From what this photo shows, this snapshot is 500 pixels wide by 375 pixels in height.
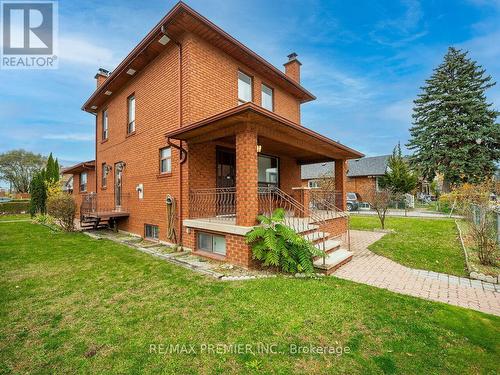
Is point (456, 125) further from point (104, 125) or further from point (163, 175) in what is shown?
point (104, 125)

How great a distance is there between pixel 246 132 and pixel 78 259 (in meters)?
5.78

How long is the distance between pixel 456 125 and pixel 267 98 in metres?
24.5

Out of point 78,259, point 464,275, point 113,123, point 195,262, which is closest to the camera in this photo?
point 464,275

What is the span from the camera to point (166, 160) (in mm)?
8555

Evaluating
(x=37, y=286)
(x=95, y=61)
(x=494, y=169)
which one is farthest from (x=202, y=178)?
(x=494, y=169)

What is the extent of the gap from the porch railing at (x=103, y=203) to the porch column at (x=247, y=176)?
7.04 m

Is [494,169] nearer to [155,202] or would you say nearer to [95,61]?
[155,202]

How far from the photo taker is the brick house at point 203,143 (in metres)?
5.96

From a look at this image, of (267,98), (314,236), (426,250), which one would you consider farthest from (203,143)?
(426,250)

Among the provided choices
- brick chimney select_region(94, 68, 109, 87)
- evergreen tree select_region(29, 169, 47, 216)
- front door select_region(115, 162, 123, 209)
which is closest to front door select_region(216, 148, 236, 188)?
front door select_region(115, 162, 123, 209)

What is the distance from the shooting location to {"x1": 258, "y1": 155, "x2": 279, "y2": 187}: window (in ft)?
33.8

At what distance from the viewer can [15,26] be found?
8.06 metres

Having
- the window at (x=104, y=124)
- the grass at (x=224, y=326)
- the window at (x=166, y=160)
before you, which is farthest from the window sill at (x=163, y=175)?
the window at (x=104, y=124)

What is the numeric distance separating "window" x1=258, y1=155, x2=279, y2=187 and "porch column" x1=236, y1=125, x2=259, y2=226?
4.40 m
